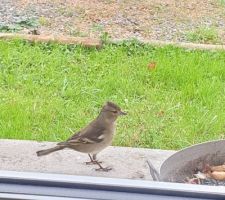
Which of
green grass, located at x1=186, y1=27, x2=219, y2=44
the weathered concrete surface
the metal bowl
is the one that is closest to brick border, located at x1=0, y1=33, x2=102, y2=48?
green grass, located at x1=186, y1=27, x2=219, y2=44

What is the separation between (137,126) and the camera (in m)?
3.35

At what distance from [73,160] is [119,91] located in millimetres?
1021

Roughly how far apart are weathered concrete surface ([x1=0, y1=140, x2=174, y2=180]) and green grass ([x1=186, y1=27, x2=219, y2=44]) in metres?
1.91

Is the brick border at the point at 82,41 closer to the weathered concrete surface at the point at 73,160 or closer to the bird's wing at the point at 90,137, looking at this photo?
the weathered concrete surface at the point at 73,160

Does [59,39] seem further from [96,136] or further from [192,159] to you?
[192,159]

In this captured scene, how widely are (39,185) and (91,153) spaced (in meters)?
1.36

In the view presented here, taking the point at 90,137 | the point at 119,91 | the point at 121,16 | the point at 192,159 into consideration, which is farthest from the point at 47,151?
the point at 121,16

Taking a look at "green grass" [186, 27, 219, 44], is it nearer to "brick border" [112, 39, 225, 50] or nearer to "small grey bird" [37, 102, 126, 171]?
"brick border" [112, 39, 225, 50]

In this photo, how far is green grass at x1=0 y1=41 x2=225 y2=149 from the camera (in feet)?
10.8

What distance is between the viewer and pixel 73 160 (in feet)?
8.94

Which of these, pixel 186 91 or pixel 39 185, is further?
pixel 186 91

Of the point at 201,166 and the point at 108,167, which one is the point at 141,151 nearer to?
the point at 108,167

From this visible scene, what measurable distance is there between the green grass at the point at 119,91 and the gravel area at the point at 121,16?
44cm

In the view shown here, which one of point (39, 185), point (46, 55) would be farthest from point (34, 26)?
point (39, 185)
